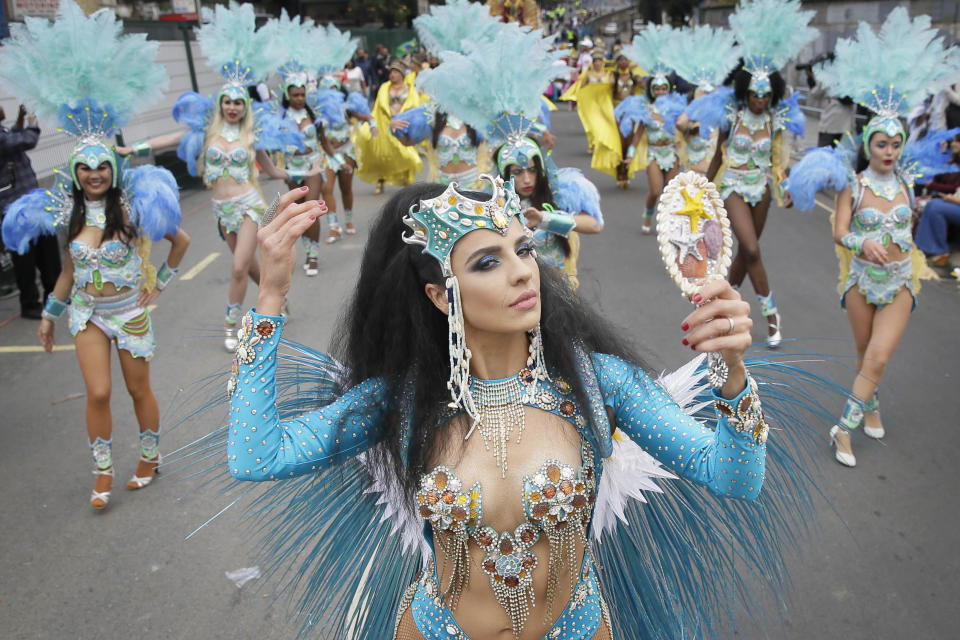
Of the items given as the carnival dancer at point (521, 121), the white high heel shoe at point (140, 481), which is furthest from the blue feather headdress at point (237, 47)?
the white high heel shoe at point (140, 481)

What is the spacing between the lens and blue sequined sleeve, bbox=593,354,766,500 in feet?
5.63

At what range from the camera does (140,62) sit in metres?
4.55

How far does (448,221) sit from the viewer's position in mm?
1936

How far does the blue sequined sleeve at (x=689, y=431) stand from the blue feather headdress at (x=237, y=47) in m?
5.47

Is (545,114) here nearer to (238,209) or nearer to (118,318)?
(238,209)

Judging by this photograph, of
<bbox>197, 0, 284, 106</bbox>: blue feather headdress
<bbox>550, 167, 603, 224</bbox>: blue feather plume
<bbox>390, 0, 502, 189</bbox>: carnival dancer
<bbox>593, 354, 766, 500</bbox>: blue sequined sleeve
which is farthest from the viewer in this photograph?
<bbox>390, 0, 502, 189</bbox>: carnival dancer

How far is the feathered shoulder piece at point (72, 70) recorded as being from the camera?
4.25 m

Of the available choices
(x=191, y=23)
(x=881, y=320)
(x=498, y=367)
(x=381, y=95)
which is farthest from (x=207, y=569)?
(x=191, y=23)

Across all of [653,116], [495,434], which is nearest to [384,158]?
[653,116]

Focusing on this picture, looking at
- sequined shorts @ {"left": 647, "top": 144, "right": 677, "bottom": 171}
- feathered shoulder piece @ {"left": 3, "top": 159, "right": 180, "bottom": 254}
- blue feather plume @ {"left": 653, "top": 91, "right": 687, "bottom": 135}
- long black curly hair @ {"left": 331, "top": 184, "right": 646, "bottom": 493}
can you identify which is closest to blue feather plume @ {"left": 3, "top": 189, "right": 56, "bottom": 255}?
feathered shoulder piece @ {"left": 3, "top": 159, "right": 180, "bottom": 254}

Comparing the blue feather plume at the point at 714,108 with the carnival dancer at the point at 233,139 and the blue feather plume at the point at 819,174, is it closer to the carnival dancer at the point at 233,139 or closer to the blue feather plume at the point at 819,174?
the blue feather plume at the point at 819,174

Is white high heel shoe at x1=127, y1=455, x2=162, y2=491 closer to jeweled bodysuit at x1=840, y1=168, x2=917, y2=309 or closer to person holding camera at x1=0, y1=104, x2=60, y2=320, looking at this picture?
person holding camera at x1=0, y1=104, x2=60, y2=320

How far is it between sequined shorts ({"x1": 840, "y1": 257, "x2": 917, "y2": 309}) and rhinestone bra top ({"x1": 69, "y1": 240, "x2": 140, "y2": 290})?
4168 millimetres

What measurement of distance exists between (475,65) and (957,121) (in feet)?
20.4
